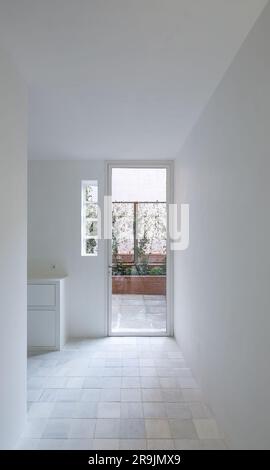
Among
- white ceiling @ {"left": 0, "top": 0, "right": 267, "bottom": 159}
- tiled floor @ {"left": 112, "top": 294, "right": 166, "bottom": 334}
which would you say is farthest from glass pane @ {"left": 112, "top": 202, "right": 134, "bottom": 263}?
white ceiling @ {"left": 0, "top": 0, "right": 267, "bottom": 159}

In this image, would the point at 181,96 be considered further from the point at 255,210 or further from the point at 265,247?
the point at 265,247

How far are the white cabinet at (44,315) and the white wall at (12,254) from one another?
1683mm

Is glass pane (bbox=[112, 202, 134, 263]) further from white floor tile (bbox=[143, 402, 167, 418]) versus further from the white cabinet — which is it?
white floor tile (bbox=[143, 402, 167, 418])

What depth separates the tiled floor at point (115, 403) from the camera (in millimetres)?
2168

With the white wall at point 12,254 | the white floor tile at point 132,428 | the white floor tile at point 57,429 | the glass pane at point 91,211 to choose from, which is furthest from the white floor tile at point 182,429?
the glass pane at point 91,211

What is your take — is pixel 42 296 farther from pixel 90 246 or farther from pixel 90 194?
pixel 90 194

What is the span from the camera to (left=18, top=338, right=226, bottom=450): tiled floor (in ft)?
7.11

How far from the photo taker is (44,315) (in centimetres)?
393

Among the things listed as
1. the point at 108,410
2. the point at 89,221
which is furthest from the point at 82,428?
the point at 89,221

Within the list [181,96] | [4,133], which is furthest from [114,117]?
[4,133]

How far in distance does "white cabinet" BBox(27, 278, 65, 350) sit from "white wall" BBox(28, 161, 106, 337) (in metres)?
0.50

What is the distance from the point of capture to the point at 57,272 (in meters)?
4.46

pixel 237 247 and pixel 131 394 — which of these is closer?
pixel 237 247

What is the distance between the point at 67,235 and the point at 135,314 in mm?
1463
